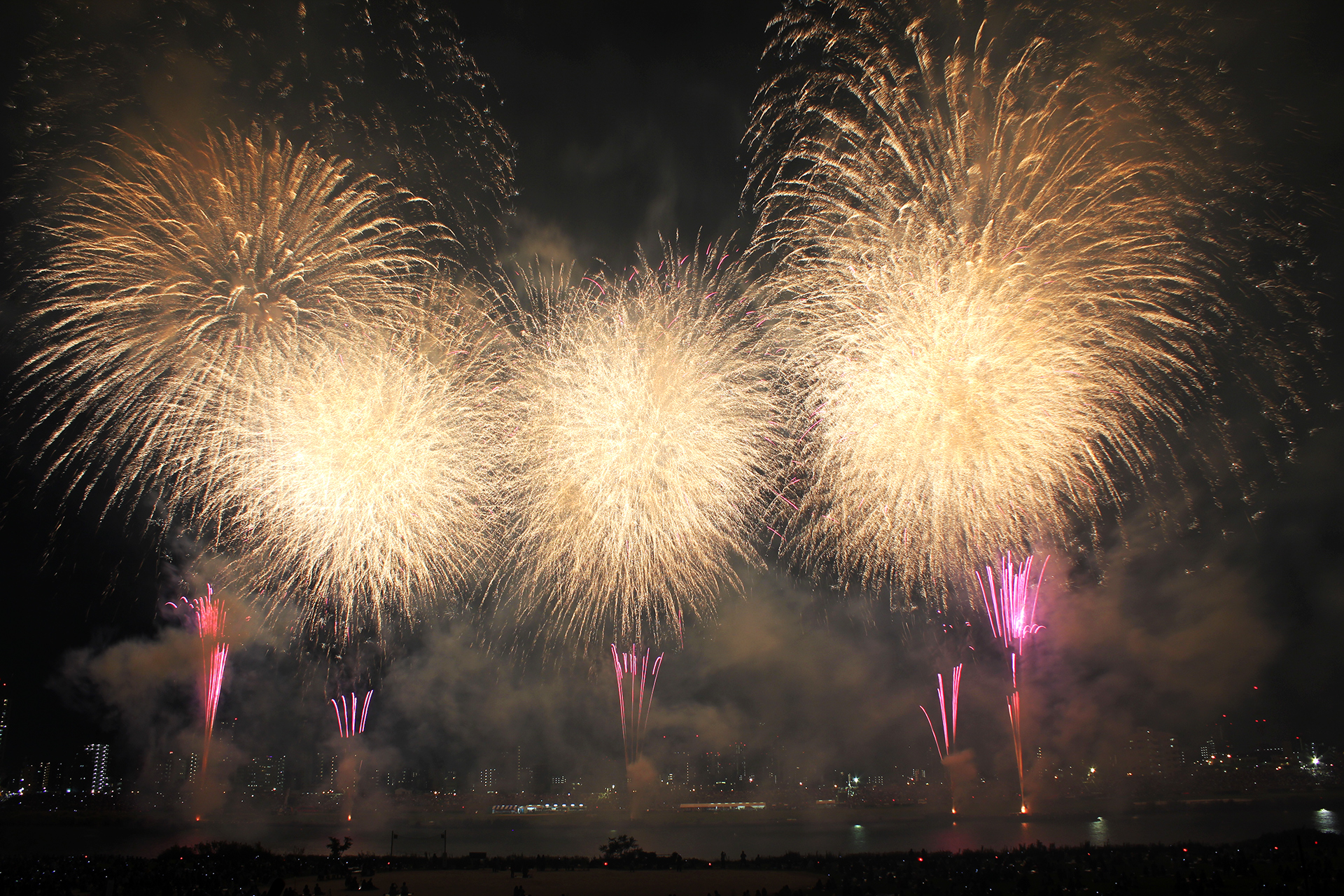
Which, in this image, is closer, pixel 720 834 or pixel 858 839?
pixel 858 839

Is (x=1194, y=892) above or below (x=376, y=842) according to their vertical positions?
above

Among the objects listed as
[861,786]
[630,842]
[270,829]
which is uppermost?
[630,842]

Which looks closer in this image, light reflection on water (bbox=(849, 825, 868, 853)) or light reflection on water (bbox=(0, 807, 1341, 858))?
light reflection on water (bbox=(0, 807, 1341, 858))

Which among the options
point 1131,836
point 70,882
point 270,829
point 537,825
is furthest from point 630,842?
point 537,825

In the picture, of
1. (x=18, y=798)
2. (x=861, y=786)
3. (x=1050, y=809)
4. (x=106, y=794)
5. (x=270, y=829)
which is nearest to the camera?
(x=270, y=829)

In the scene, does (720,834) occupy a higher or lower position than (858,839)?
lower

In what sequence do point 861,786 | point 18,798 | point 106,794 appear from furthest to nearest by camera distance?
Answer: point 861,786 → point 106,794 → point 18,798

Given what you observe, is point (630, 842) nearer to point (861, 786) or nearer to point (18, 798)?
point (18, 798)

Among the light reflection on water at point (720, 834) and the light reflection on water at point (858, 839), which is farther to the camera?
the light reflection on water at point (858, 839)

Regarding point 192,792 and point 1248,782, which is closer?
point 192,792
